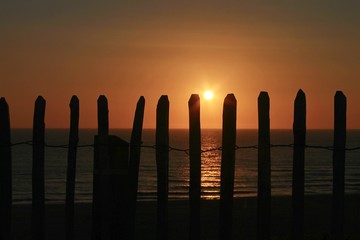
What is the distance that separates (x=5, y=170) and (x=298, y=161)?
392 centimetres

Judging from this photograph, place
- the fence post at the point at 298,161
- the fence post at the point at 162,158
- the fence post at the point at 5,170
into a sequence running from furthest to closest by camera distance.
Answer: the fence post at the point at 5,170 < the fence post at the point at 162,158 < the fence post at the point at 298,161

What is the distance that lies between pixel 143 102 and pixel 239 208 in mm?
21331

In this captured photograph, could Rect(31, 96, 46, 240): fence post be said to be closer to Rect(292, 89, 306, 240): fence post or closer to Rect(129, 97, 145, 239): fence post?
Rect(129, 97, 145, 239): fence post

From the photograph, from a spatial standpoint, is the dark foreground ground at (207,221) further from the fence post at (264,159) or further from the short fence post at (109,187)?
the short fence post at (109,187)

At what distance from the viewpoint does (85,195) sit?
5138 cm

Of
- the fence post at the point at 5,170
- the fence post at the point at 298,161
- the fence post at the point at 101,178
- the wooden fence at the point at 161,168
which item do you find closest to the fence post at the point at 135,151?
the wooden fence at the point at 161,168

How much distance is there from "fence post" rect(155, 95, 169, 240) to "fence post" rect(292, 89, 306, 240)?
5.49 ft

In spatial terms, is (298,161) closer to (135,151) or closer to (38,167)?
(135,151)

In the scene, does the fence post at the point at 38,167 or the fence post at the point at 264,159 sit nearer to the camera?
the fence post at the point at 264,159

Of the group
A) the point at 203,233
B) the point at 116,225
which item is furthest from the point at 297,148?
the point at 203,233

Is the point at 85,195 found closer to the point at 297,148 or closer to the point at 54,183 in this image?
the point at 54,183

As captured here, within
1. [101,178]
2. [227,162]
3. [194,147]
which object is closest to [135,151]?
[101,178]

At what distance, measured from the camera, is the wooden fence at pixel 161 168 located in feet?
27.3

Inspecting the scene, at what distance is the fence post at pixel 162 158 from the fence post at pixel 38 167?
60.5 inches
